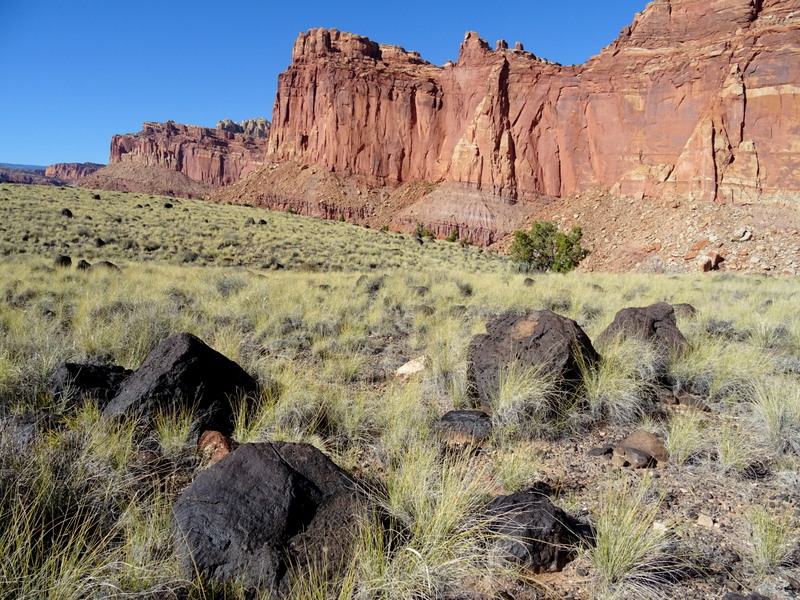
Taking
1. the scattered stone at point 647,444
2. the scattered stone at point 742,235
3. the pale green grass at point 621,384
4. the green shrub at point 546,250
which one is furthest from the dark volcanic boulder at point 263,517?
the scattered stone at point 742,235

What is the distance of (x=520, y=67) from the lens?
187 ft

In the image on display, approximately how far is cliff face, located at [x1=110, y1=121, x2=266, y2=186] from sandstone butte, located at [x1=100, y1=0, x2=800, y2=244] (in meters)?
66.5

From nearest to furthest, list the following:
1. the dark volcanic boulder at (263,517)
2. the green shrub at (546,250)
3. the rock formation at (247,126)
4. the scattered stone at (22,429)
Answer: the dark volcanic boulder at (263,517) → the scattered stone at (22,429) → the green shrub at (546,250) → the rock formation at (247,126)

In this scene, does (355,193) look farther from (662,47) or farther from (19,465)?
(19,465)

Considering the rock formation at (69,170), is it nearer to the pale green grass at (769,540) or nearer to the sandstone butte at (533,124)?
the sandstone butte at (533,124)

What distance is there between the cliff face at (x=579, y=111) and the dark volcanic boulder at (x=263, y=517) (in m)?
46.2

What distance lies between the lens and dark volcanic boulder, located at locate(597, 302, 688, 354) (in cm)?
525

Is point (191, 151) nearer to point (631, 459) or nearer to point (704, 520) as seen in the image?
point (631, 459)

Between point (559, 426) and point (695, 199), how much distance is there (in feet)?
144

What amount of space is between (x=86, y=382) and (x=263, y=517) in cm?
249

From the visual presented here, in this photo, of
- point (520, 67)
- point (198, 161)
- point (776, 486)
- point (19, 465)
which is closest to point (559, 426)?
point (776, 486)

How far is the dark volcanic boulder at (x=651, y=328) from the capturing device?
5251 mm

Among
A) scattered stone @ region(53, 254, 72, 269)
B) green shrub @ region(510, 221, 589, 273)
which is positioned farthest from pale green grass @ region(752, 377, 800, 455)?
green shrub @ region(510, 221, 589, 273)

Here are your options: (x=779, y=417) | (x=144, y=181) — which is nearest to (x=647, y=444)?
(x=779, y=417)
